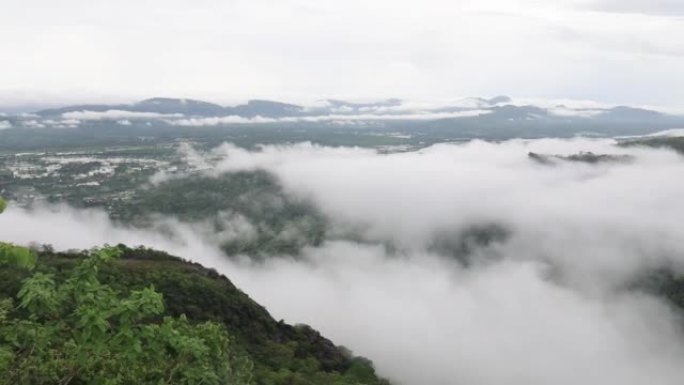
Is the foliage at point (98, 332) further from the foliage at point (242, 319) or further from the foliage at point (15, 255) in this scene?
the foliage at point (242, 319)

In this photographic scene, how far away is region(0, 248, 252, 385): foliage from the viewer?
45.5 feet

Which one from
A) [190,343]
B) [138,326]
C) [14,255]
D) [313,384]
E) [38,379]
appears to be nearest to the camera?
[14,255]

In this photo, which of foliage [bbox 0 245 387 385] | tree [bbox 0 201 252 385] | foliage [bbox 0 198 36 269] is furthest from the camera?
foliage [bbox 0 245 387 385]

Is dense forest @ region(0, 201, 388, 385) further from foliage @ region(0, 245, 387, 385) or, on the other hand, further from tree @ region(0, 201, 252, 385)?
foliage @ region(0, 245, 387, 385)

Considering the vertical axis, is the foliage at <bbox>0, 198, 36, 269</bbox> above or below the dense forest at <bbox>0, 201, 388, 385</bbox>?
above

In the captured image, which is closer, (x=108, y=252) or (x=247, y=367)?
(x=108, y=252)

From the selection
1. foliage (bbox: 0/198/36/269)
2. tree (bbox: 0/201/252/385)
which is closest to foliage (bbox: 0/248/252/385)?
tree (bbox: 0/201/252/385)

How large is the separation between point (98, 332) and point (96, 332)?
5 cm

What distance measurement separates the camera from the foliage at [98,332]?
13867 mm

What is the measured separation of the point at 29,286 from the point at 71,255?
5652 inches

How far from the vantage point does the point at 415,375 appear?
18625cm

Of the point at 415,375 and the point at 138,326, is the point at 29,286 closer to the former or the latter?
the point at 138,326

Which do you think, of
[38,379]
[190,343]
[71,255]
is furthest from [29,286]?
[71,255]

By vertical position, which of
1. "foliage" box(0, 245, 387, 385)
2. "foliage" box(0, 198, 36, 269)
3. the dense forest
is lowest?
"foliage" box(0, 245, 387, 385)
